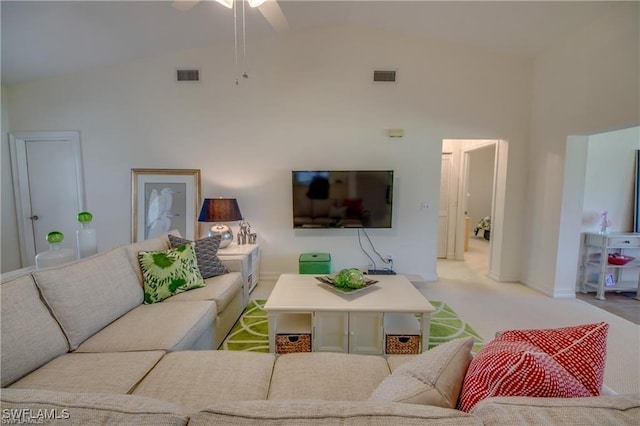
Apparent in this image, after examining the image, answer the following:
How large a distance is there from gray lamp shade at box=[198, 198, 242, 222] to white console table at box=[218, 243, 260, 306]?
382 millimetres

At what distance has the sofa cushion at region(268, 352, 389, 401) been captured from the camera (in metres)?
1.18

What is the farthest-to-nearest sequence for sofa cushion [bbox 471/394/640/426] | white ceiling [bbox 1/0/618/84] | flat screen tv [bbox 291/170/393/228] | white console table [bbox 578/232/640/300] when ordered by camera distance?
1. flat screen tv [bbox 291/170/393/228]
2. white console table [bbox 578/232/640/300]
3. white ceiling [bbox 1/0/618/84]
4. sofa cushion [bbox 471/394/640/426]

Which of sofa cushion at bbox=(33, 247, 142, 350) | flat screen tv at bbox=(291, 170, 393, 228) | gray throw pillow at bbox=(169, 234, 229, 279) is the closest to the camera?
sofa cushion at bbox=(33, 247, 142, 350)

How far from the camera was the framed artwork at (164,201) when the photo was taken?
386 centimetres

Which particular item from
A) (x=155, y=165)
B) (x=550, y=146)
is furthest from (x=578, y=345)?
(x=155, y=165)

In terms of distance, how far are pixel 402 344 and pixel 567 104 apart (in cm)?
345

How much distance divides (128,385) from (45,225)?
13.9ft

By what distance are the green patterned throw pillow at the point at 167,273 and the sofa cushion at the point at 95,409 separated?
1559 mm

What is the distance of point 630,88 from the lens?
2.58 meters

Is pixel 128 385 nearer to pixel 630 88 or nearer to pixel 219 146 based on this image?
pixel 219 146

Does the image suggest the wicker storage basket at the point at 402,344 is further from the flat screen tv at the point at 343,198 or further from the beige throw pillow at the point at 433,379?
the flat screen tv at the point at 343,198

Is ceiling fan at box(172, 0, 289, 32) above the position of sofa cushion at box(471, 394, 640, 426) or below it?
above

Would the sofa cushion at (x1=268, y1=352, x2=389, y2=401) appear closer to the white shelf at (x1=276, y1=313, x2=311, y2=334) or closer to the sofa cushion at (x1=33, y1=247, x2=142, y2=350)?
the white shelf at (x1=276, y1=313, x2=311, y2=334)

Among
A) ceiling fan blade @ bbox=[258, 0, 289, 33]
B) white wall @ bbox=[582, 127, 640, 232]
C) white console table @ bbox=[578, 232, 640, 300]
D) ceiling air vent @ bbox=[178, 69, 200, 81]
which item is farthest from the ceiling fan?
white console table @ bbox=[578, 232, 640, 300]
